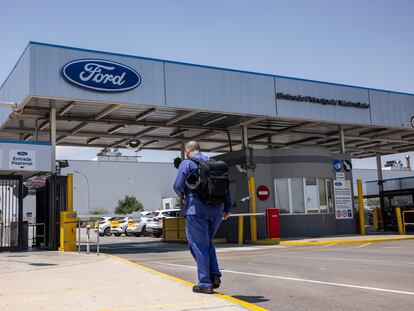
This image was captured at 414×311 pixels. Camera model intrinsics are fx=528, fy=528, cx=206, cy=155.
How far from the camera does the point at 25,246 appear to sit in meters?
19.0

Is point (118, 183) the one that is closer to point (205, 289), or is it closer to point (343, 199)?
point (343, 199)

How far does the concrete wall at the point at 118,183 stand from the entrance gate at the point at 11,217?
59767 mm

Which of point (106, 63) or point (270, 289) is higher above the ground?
point (106, 63)

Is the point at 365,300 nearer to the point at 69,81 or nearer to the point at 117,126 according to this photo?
the point at 69,81

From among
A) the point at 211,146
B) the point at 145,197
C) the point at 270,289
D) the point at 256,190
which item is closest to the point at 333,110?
the point at 256,190

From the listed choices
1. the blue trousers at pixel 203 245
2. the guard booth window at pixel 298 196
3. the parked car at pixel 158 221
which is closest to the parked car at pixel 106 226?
the parked car at pixel 158 221

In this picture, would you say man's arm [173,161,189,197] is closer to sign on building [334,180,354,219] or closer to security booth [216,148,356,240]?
security booth [216,148,356,240]

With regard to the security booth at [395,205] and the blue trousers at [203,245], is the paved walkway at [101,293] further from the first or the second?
the security booth at [395,205]

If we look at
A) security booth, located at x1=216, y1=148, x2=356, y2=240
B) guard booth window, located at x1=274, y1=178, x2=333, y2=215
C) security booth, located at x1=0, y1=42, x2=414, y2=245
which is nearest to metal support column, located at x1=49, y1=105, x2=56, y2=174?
security booth, located at x1=0, y1=42, x2=414, y2=245

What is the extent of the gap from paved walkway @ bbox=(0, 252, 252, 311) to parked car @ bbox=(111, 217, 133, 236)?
26.9m

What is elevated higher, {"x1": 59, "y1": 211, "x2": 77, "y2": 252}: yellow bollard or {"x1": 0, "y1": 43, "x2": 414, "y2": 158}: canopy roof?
{"x1": 0, "y1": 43, "x2": 414, "y2": 158}: canopy roof

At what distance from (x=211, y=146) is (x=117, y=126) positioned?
914 centimetres

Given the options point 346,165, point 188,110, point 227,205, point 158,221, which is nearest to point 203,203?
point 227,205

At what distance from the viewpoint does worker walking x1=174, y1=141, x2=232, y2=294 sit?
628cm
